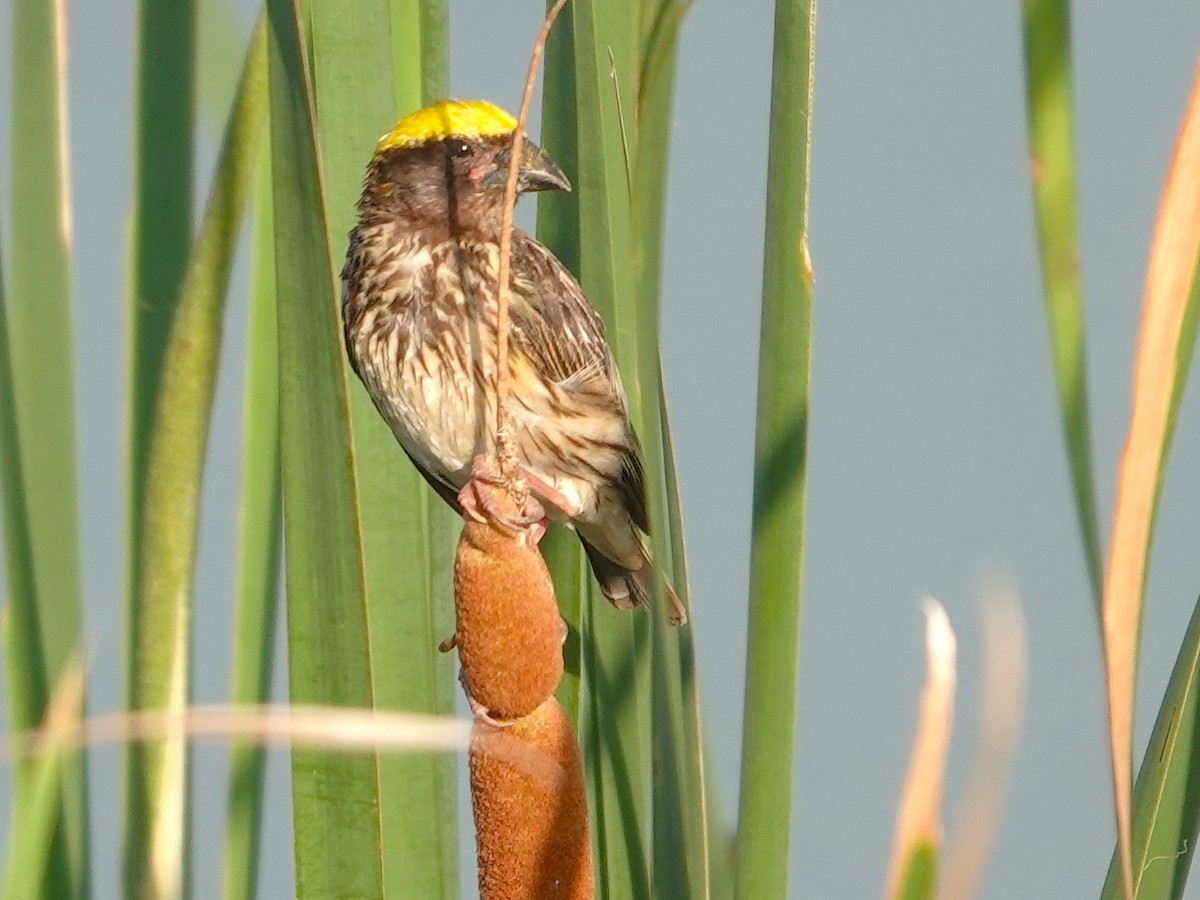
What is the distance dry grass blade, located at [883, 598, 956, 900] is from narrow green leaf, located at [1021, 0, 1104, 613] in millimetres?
104

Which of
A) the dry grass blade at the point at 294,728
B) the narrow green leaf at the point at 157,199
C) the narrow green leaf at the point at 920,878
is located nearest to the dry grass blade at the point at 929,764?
the narrow green leaf at the point at 920,878

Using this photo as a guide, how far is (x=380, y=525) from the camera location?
130cm

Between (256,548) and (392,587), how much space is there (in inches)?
18.1

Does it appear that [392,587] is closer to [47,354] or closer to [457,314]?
[47,354]

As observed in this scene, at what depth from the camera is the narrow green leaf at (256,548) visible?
5.13 ft

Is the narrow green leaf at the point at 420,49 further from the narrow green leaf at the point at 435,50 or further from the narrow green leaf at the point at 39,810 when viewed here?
the narrow green leaf at the point at 39,810

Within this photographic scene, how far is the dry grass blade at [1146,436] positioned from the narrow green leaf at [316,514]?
50 centimetres

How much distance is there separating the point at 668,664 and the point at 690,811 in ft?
0.37

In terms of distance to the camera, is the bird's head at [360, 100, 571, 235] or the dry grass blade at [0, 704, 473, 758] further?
the bird's head at [360, 100, 571, 235]

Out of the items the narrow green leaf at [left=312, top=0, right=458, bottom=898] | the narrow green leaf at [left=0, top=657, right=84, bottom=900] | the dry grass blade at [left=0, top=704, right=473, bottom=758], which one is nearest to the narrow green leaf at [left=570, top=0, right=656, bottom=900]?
the narrow green leaf at [left=312, top=0, right=458, bottom=898]

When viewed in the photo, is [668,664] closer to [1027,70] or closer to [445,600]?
[1027,70]

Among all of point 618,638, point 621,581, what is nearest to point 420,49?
point 618,638

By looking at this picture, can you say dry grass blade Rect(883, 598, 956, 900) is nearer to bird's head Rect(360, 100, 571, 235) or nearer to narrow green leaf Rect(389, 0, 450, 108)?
narrow green leaf Rect(389, 0, 450, 108)

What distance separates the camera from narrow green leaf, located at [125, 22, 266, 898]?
51.8 inches
